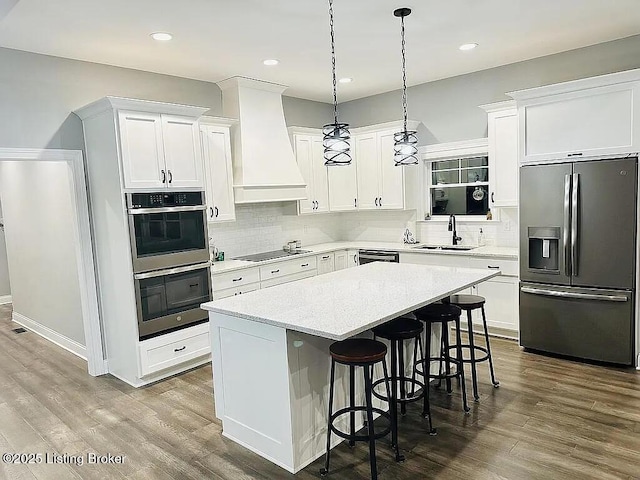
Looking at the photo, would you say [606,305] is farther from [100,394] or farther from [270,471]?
[100,394]

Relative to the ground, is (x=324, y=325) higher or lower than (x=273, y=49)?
lower

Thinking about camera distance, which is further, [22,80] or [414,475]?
[22,80]

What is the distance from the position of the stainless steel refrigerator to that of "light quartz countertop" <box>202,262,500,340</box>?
0.96 meters

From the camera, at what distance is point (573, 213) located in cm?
406

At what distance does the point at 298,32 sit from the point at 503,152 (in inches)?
102

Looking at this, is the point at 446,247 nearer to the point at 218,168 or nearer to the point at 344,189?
the point at 344,189

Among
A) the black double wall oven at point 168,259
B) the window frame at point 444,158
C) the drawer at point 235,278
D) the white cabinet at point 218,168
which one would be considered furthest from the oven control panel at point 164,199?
the window frame at point 444,158

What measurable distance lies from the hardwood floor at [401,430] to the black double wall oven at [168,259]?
0.62 metres

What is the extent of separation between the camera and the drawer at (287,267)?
5.17 m

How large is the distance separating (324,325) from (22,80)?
11.4ft

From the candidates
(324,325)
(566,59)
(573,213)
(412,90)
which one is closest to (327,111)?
(412,90)

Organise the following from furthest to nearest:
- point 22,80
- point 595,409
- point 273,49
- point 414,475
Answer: point 273,49 < point 22,80 < point 595,409 < point 414,475

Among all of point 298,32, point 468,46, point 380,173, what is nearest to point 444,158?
point 380,173

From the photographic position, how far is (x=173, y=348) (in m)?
4.29
